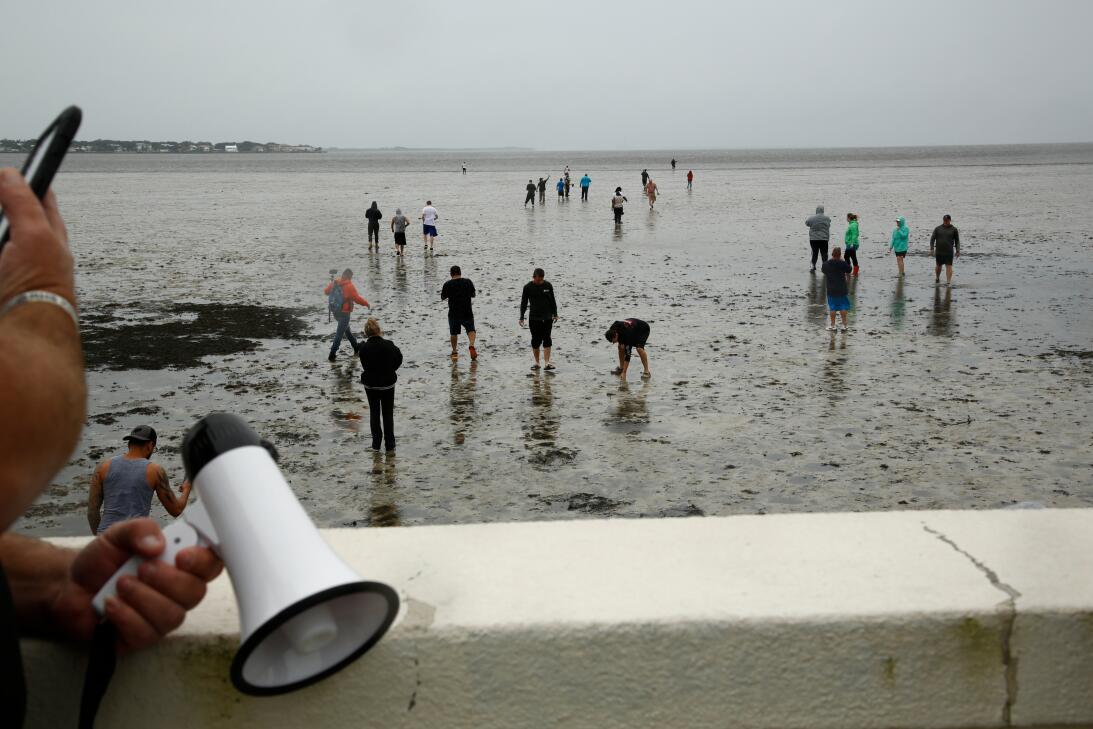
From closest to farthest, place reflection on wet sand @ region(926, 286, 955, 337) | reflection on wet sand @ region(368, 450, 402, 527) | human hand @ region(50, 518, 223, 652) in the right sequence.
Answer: human hand @ region(50, 518, 223, 652) < reflection on wet sand @ region(368, 450, 402, 527) < reflection on wet sand @ region(926, 286, 955, 337)

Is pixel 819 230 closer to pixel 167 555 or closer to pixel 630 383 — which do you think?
pixel 630 383

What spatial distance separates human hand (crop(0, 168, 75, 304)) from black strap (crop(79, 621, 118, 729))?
1.80 ft

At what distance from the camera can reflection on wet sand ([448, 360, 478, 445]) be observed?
38.6 ft

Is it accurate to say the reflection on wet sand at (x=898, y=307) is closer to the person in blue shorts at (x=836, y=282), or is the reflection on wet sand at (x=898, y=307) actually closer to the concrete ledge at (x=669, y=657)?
the person in blue shorts at (x=836, y=282)

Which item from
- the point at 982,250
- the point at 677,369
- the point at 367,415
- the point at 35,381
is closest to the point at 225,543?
the point at 35,381

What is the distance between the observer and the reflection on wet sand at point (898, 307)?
18078 mm

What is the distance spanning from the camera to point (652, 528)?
206 cm

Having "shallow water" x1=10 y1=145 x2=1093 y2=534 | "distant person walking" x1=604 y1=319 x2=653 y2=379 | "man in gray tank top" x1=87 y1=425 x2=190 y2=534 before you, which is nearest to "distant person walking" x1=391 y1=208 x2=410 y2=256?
"shallow water" x1=10 y1=145 x2=1093 y2=534

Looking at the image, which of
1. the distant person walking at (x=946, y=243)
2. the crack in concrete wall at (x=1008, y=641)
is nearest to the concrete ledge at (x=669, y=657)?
the crack in concrete wall at (x=1008, y=641)

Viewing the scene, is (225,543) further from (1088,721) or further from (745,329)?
(745,329)

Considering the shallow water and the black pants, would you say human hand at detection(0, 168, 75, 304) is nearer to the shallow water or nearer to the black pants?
the shallow water

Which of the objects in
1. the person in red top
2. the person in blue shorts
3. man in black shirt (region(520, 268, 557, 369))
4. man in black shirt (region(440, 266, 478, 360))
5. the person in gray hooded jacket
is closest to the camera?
man in black shirt (region(520, 268, 557, 369))

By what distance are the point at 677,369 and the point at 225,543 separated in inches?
531

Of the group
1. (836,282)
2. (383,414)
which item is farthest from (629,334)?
(836,282)
